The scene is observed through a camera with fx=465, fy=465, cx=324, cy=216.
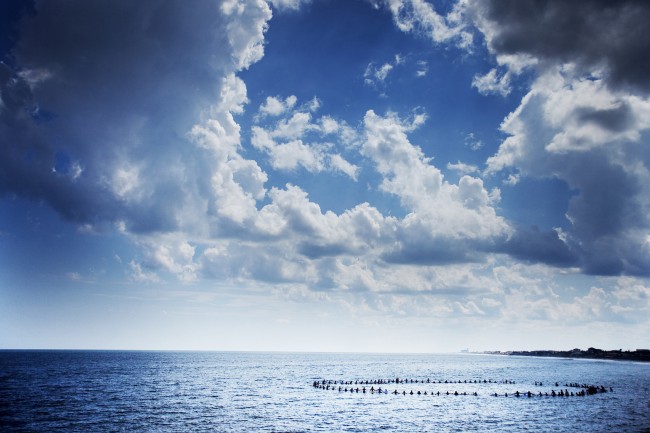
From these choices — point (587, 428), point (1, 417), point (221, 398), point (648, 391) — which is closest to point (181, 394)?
point (221, 398)

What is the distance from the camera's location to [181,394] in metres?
101

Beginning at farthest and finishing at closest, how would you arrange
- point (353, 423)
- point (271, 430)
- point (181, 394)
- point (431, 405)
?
point (181, 394), point (431, 405), point (353, 423), point (271, 430)

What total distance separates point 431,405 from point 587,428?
2837 cm

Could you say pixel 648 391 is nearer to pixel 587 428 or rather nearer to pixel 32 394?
pixel 587 428

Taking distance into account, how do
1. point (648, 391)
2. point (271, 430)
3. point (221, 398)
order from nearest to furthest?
point (271, 430) < point (221, 398) < point (648, 391)

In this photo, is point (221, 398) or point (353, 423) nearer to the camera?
point (353, 423)

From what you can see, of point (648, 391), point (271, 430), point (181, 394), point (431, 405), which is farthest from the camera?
point (648, 391)

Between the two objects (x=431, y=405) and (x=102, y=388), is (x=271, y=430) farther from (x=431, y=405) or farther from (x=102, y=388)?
(x=102, y=388)

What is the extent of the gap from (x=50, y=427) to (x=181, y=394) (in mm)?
42108

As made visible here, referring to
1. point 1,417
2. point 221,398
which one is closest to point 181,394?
point 221,398

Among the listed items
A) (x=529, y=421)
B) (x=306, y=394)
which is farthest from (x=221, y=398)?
(x=529, y=421)

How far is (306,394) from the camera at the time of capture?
101812 mm

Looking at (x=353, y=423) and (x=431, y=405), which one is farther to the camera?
(x=431, y=405)

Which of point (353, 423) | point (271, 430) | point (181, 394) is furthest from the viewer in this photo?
point (181, 394)
